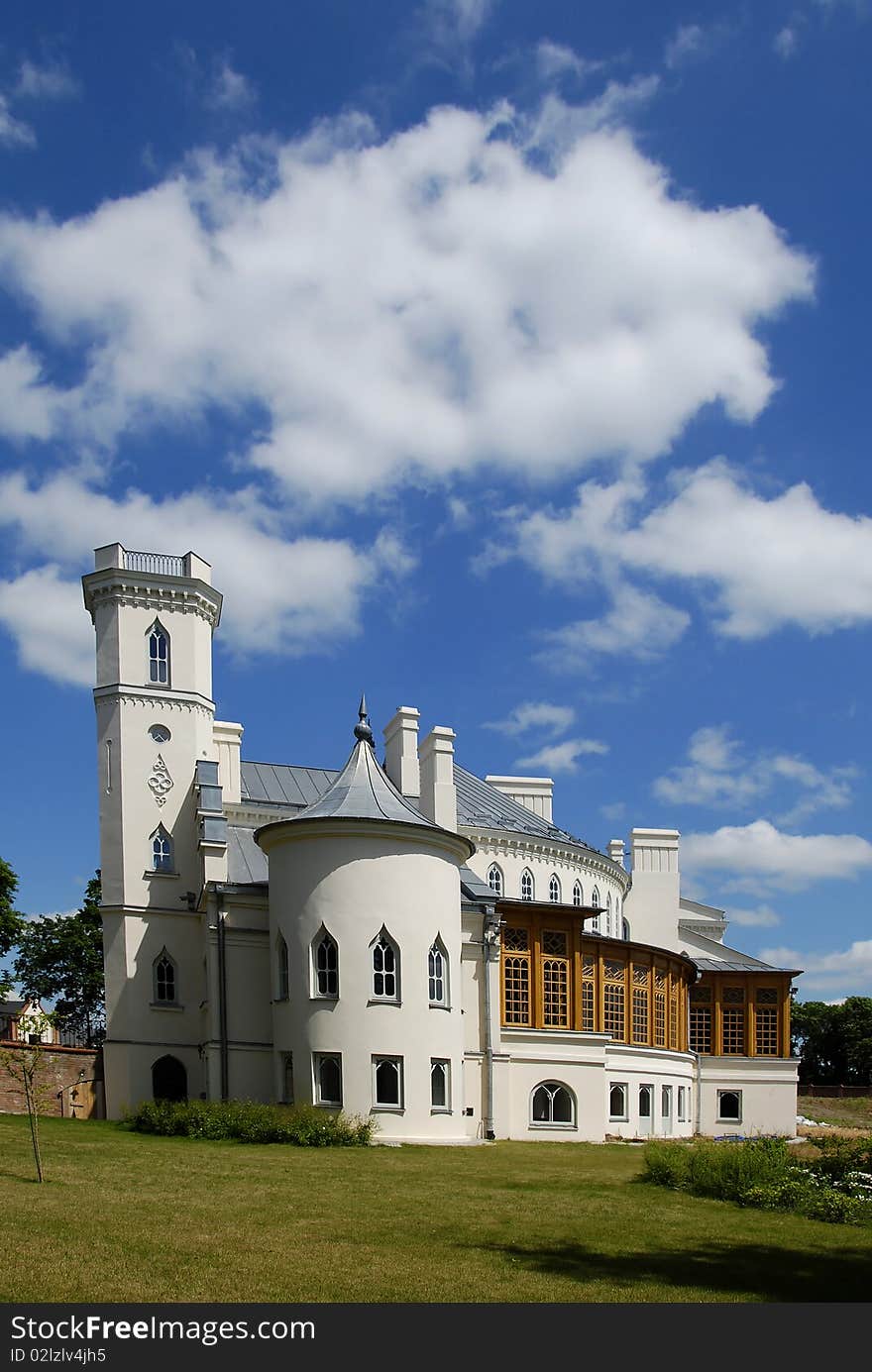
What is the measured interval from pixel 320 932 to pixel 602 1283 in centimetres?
2334

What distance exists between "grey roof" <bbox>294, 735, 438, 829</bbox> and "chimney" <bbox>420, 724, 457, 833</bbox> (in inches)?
314

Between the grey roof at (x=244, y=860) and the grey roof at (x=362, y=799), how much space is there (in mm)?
4781

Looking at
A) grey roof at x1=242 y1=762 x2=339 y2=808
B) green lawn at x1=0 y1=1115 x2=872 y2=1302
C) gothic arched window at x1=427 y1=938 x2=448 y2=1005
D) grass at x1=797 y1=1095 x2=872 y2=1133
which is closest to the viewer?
green lawn at x1=0 y1=1115 x2=872 y2=1302

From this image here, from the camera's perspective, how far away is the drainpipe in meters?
40.7

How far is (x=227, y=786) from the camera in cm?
4884

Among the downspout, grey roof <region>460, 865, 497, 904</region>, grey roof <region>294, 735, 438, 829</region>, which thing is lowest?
the downspout

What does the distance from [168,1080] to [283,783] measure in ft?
44.4

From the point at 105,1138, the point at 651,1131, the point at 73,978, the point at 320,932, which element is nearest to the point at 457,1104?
the point at 320,932

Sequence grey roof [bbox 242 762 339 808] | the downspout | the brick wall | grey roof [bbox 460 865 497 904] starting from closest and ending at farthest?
the downspout
the brick wall
grey roof [bbox 460 865 497 904]
grey roof [bbox 242 762 339 808]

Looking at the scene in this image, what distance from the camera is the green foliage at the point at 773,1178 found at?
64.8ft

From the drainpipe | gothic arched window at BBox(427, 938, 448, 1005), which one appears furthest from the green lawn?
the drainpipe

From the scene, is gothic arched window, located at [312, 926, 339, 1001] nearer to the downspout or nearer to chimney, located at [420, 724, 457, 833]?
the downspout

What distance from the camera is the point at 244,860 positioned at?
143 feet
